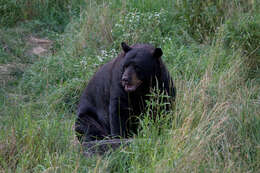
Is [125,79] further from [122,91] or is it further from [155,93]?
[155,93]

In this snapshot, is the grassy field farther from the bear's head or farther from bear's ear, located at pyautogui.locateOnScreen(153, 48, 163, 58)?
bear's ear, located at pyautogui.locateOnScreen(153, 48, 163, 58)

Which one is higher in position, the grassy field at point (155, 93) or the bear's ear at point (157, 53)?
the bear's ear at point (157, 53)

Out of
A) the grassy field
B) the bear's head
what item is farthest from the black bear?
the grassy field

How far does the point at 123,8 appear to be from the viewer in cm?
888

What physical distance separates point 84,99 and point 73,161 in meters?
1.75

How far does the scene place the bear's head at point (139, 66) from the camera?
16.9 feet

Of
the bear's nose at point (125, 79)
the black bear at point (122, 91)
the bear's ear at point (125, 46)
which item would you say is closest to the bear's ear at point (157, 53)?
the black bear at point (122, 91)

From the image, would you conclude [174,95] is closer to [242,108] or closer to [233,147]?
[242,108]

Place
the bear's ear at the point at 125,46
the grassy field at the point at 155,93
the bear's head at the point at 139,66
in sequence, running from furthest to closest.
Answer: the bear's ear at the point at 125,46, the bear's head at the point at 139,66, the grassy field at the point at 155,93

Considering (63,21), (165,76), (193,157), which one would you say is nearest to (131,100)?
(165,76)

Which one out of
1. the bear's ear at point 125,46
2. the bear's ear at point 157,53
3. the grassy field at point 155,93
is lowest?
the grassy field at point 155,93

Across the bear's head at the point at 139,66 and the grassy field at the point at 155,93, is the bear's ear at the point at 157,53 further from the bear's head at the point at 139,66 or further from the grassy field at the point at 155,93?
the grassy field at the point at 155,93

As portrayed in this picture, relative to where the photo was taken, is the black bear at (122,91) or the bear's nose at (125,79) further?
the black bear at (122,91)

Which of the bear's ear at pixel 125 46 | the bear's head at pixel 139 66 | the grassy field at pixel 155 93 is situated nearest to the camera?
the grassy field at pixel 155 93
